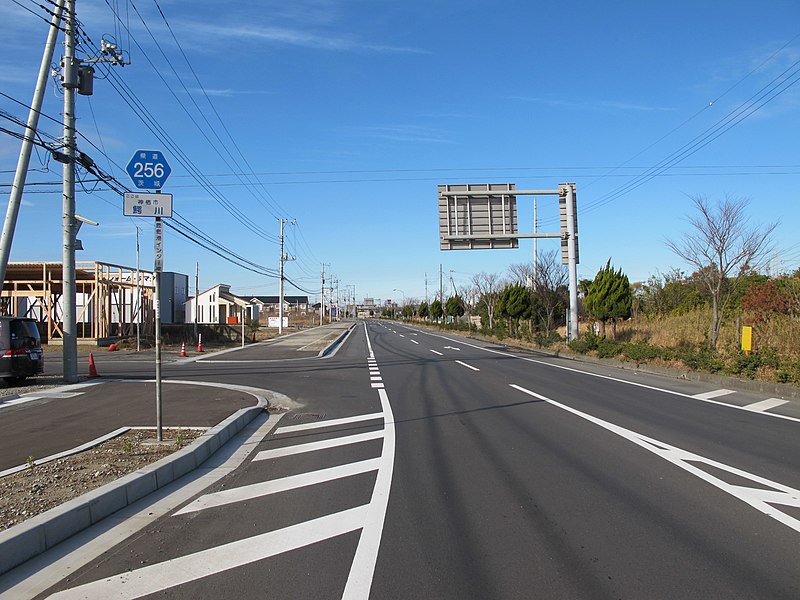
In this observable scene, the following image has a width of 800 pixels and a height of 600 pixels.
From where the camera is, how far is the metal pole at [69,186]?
16.1m

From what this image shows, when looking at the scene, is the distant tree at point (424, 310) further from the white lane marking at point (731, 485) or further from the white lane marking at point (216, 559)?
the white lane marking at point (216, 559)

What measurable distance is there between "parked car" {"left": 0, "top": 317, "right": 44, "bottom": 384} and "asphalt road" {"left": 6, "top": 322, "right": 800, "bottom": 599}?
862 cm

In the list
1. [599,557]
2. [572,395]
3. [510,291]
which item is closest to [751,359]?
[572,395]

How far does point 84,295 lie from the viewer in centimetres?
3809

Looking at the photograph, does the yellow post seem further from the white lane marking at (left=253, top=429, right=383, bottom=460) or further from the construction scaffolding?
the construction scaffolding

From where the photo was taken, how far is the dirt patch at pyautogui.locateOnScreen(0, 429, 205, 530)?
562cm

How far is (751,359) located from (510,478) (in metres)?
13.0

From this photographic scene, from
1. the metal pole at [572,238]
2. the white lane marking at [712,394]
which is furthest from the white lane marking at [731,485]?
the metal pole at [572,238]

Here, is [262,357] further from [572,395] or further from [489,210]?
[572,395]

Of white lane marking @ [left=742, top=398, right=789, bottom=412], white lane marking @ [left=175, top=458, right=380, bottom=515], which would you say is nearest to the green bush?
white lane marking @ [left=742, top=398, right=789, bottom=412]

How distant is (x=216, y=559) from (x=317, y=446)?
412 centimetres

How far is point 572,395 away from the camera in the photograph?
1460 cm

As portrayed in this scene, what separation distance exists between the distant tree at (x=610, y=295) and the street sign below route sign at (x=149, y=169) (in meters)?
23.5

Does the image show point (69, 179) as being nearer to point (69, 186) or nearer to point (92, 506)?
point (69, 186)
